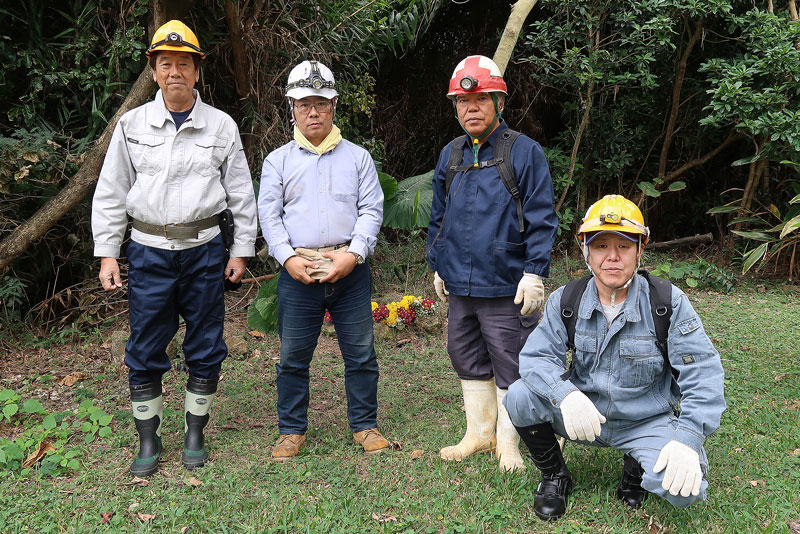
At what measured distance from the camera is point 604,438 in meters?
2.69

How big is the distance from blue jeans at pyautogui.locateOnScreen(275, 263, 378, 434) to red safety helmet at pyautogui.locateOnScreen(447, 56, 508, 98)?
101 centimetres

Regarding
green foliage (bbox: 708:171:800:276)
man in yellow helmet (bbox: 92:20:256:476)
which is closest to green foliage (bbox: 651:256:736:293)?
green foliage (bbox: 708:171:800:276)

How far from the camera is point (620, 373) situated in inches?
103

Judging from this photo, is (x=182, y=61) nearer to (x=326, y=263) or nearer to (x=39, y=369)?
(x=326, y=263)

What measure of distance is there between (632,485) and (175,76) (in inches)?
108

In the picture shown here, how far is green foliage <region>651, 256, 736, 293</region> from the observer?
22.6 feet

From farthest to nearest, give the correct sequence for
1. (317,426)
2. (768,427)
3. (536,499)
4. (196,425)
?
(317,426) → (768,427) → (196,425) → (536,499)

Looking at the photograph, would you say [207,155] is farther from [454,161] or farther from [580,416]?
[580,416]

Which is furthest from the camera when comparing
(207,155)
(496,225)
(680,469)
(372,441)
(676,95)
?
(676,95)

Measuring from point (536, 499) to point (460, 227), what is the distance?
1.26 metres

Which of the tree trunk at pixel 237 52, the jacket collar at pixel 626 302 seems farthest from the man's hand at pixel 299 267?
the tree trunk at pixel 237 52

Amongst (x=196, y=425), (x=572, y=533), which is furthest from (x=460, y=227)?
(x=196, y=425)

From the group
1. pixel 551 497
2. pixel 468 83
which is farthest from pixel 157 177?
pixel 551 497

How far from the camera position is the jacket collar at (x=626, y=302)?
8.45 feet
